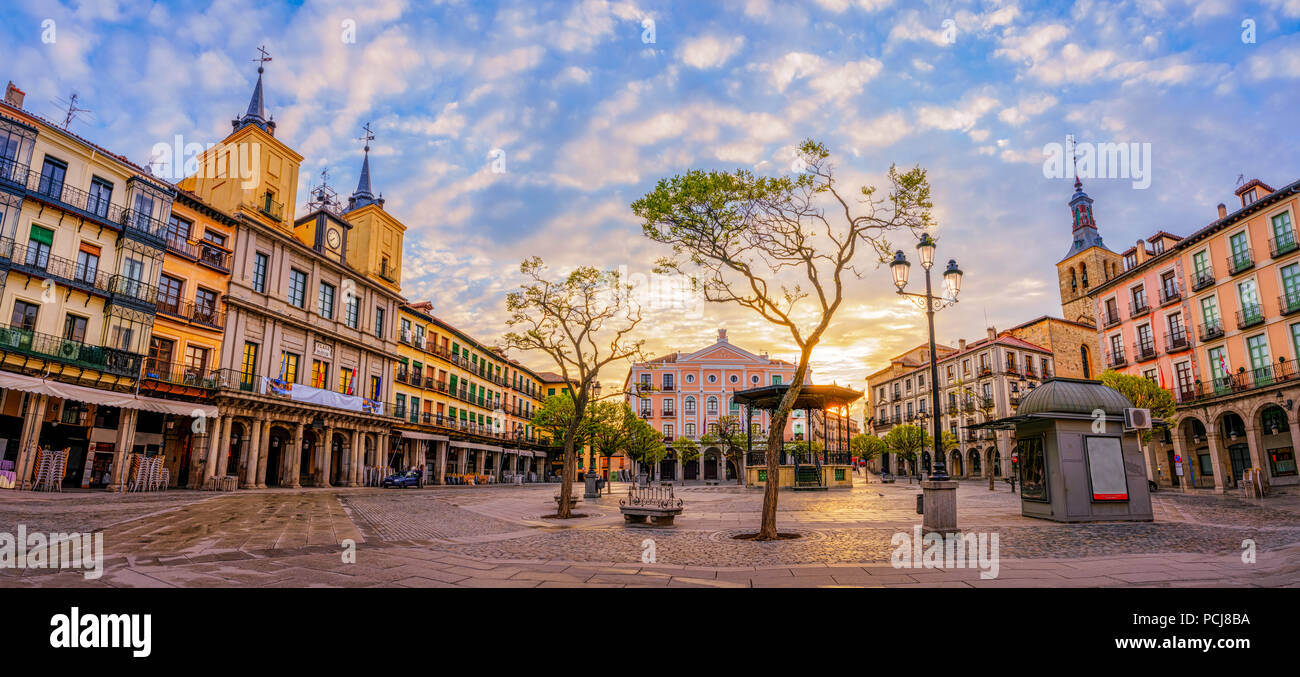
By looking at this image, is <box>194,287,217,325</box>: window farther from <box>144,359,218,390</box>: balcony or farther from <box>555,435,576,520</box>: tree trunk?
<box>555,435,576,520</box>: tree trunk

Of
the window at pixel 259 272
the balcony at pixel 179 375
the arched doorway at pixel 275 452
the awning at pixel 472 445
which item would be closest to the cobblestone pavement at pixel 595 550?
the balcony at pixel 179 375

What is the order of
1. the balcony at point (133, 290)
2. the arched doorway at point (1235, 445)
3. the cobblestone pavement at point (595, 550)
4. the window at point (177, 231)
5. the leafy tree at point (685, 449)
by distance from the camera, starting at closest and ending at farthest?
the cobblestone pavement at point (595, 550)
the balcony at point (133, 290)
the window at point (177, 231)
the arched doorway at point (1235, 445)
the leafy tree at point (685, 449)

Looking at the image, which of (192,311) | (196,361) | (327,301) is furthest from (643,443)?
(192,311)

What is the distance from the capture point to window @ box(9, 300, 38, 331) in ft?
66.7

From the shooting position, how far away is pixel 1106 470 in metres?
13.4

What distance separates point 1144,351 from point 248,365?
158 feet

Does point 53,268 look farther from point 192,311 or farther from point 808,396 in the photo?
point 808,396

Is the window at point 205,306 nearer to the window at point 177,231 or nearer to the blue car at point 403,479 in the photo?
the window at point 177,231

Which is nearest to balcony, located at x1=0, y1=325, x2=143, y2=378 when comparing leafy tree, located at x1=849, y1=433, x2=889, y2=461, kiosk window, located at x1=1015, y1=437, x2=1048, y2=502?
kiosk window, located at x1=1015, y1=437, x2=1048, y2=502

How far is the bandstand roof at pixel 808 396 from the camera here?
26969mm

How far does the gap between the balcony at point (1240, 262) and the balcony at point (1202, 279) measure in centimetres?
96

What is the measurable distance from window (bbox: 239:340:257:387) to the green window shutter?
26.9 feet
